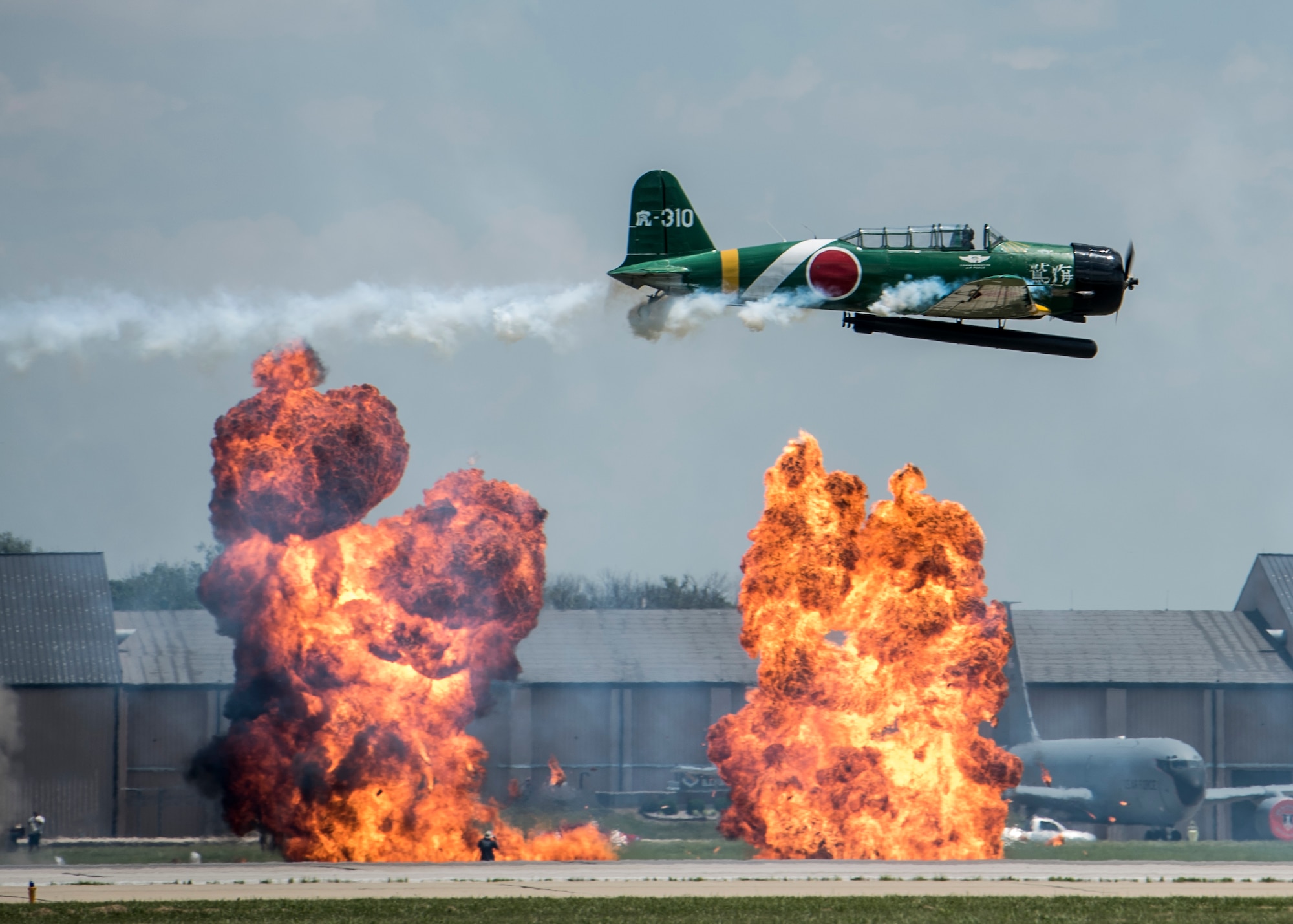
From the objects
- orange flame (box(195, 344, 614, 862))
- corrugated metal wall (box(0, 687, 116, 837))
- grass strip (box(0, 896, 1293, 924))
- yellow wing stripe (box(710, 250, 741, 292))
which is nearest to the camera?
grass strip (box(0, 896, 1293, 924))

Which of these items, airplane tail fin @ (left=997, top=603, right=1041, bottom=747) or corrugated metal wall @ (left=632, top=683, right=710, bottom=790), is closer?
corrugated metal wall @ (left=632, top=683, right=710, bottom=790)

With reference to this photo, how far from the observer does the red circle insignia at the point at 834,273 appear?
37.7m

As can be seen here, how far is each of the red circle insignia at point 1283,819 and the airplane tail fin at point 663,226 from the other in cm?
3707

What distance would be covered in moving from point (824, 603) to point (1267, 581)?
38175mm

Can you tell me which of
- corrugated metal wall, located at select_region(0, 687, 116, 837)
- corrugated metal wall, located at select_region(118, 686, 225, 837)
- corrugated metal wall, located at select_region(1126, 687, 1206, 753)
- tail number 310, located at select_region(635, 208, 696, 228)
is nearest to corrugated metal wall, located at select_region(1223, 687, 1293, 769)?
corrugated metal wall, located at select_region(1126, 687, 1206, 753)

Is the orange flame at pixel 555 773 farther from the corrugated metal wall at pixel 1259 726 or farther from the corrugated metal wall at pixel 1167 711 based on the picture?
the corrugated metal wall at pixel 1259 726

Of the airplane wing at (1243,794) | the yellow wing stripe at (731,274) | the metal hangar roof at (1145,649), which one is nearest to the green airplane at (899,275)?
the yellow wing stripe at (731,274)

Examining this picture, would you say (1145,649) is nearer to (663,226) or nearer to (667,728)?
(667,728)

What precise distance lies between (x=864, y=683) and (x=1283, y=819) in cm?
2329

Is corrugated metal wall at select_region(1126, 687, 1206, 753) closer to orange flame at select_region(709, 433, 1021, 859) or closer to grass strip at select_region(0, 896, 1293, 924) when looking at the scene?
orange flame at select_region(709, 433, 1021, 859)

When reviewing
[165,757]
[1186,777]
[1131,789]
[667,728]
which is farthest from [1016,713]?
[165,757]

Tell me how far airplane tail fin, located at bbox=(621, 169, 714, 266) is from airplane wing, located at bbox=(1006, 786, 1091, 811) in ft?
115

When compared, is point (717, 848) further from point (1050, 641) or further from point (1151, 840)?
point (1050, 641)

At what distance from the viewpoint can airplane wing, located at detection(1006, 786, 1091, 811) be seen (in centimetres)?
6525
